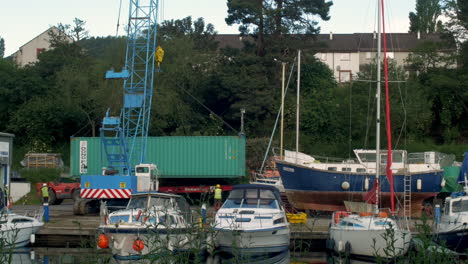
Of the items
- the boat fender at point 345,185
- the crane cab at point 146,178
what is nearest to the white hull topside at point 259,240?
the crane cab at point 146,178

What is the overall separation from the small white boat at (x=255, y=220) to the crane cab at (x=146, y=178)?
850 cm

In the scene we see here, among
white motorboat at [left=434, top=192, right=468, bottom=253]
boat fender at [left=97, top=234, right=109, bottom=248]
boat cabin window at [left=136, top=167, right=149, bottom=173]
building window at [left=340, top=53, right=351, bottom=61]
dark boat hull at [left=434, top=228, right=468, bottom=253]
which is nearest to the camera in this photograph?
boat fender at [left=97, top=234, right=109, bottom=248]

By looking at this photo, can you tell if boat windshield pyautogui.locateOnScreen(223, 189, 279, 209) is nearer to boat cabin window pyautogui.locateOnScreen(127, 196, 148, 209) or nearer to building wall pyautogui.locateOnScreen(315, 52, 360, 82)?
boat cabin window pyautogui.locateOnScreen(127, 196, 148, 209)

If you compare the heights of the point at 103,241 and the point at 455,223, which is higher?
the point at 455,223

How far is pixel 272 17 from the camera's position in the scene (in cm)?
5206

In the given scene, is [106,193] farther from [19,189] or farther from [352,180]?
[19,189]

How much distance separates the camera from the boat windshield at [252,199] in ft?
67.2

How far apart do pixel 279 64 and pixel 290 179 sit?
68.6 feet

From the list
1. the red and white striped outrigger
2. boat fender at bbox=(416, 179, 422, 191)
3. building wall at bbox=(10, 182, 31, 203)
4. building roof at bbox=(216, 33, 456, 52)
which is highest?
building roof at bbox=(216, 33, 456, 52)

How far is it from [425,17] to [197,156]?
173ft

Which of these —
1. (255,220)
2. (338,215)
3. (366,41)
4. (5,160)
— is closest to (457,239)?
(338,215)

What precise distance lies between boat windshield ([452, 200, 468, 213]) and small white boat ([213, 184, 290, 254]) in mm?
5542

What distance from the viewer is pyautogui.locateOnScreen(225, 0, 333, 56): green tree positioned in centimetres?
5228

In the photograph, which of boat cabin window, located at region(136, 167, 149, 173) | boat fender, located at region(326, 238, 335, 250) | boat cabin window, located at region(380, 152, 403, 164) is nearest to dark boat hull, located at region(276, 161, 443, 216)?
boat cabin window, located at region(380, 152, 403, 164)
